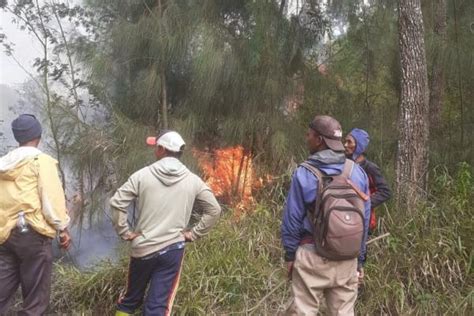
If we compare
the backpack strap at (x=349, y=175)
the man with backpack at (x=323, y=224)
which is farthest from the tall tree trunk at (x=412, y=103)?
the man with backpack at (x=323, y=224)

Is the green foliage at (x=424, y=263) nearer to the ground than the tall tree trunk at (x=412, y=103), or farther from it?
nearer to the ground

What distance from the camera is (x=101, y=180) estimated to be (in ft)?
20.5

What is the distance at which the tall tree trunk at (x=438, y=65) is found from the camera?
21.0 ft

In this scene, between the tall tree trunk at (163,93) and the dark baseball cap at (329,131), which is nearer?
the dark baseball cap at (329,131)

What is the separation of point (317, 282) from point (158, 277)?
1205 mm

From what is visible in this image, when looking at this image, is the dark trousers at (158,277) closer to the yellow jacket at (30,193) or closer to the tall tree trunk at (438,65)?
the yellow jacket at (30,193)

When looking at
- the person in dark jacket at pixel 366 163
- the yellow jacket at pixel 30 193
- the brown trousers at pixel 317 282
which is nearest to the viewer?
the brown trousers at pixel 317 282

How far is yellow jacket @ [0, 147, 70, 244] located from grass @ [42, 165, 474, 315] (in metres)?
1.56

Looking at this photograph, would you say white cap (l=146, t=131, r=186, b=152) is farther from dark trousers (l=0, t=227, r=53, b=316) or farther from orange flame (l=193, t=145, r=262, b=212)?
orange flame (l=193, t=145, r=262, b=212)

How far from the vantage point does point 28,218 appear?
343 cm

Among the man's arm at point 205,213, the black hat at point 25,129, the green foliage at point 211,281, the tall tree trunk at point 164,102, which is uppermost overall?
the tall tree trunk at point 164,102

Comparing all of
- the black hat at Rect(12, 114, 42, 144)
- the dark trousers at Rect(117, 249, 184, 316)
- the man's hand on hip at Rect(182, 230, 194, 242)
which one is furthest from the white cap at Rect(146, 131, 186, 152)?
the black hat at Rect(12, 114, 42, 144)

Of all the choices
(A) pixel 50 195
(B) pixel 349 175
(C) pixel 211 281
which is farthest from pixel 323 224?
(C) pixel 211 281

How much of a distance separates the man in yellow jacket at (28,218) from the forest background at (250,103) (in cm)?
140
